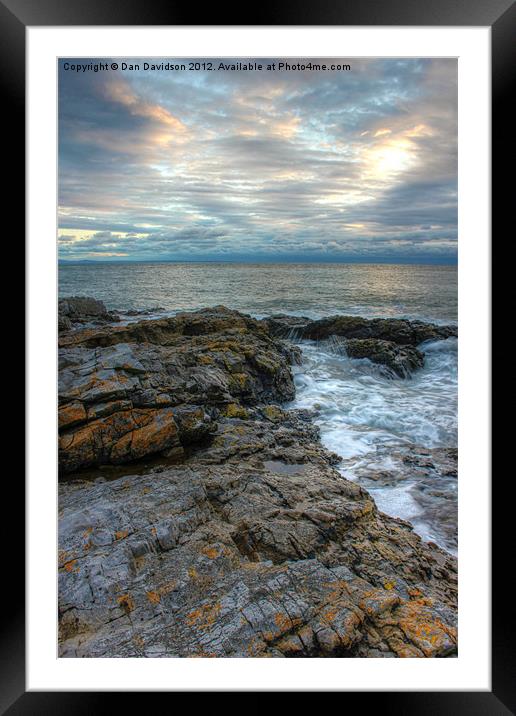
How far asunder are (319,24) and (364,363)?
23.0ft

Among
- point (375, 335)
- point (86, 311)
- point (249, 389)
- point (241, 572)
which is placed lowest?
point (241, 572)

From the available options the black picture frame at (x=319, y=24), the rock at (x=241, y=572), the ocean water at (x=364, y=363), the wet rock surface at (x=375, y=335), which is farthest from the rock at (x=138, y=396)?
the wet rock surface at (x=375, y=335)

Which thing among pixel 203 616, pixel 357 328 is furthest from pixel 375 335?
pixel 203 616

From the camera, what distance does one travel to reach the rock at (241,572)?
8.30ft

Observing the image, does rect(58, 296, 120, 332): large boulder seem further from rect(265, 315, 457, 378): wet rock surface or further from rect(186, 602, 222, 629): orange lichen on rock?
rect(186, 602, 222, 629): orange lichen on rock

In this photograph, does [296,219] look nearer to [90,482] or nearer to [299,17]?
[299,17]

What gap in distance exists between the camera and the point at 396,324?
10.1 metres

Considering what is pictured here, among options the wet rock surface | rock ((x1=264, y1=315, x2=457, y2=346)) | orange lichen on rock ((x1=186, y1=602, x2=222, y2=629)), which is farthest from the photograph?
rock ((x1=264, y1=315, x2=457, y2=346))

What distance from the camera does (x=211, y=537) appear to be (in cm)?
316

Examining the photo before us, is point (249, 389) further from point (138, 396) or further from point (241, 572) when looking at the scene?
point (241, 572)

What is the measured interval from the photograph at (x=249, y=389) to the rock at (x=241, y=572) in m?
0.01
